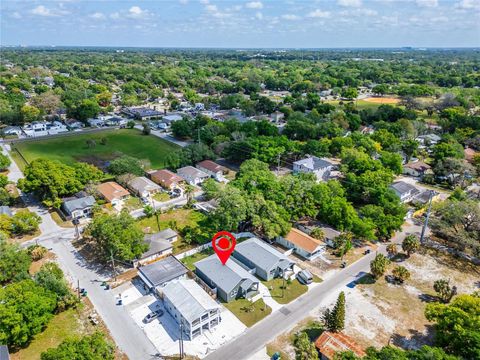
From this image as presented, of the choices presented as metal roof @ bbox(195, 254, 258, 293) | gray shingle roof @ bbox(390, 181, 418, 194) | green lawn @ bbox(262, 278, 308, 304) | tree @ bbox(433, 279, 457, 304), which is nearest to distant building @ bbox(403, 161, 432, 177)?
gray shingle roof @ bbox(390, 181, 418, 194)

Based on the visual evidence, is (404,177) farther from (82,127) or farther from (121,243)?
(82,127)

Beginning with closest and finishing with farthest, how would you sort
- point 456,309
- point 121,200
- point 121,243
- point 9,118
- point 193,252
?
point 456,309 → point 121,243 → point 193,252 → point 121,200 → point 9,118

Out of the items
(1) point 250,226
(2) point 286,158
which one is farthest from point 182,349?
(2) point 286,158

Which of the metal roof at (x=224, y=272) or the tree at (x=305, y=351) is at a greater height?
the tree at (x=305, y=351)

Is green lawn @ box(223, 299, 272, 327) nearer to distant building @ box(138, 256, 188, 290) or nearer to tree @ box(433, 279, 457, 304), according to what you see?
distant building @ box(138, 256, 188, 290)

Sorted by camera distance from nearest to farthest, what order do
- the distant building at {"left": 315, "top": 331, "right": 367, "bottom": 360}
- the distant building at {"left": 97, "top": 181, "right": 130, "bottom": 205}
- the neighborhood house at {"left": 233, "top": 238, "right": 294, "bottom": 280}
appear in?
1. the distant building at {"left": 315, "top": 331, "right": 367, "bottom": 360}
2. the neighborhood house at {"left": 233, "top": 238, "right": 294, "bottom": 280}
3. the distant building at {"left": 97, "top": 181, "right": 130, "bottom": 205}

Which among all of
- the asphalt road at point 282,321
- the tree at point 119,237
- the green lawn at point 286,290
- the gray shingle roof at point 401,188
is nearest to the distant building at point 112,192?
the tree at point 119,237

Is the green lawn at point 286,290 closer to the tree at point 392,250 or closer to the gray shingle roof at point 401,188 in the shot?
the tree at point 392,250
